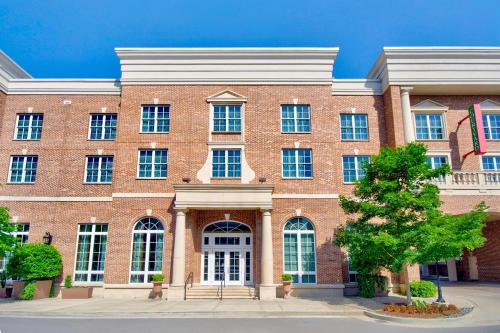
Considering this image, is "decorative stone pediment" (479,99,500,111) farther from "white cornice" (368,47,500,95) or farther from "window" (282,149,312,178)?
"window" (282,149,312,178)

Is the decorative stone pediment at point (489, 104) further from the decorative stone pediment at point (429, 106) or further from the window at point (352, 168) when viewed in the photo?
the window at point (352, 168)

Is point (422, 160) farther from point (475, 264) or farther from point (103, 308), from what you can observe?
point (475, 264)

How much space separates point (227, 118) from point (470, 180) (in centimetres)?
1412

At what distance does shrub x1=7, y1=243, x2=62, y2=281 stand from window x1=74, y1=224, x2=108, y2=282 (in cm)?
145

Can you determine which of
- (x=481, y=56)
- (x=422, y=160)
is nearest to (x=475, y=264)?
(x=481, y=56)

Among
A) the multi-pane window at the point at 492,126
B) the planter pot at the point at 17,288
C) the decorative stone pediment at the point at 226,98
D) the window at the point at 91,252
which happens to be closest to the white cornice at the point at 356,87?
the decorative stone pediment at the point at 226,98

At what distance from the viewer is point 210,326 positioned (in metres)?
11.8

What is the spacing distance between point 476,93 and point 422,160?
1146 centimetres

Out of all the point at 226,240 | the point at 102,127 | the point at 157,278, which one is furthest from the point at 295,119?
the point at 102,127

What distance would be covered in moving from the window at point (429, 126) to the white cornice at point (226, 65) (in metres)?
6.39

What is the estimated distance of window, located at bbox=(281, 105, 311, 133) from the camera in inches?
837

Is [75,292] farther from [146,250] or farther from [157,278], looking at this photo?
[157,278]

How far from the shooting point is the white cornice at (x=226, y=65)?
2162 centimetres

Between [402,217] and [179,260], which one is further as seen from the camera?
[179,260]
